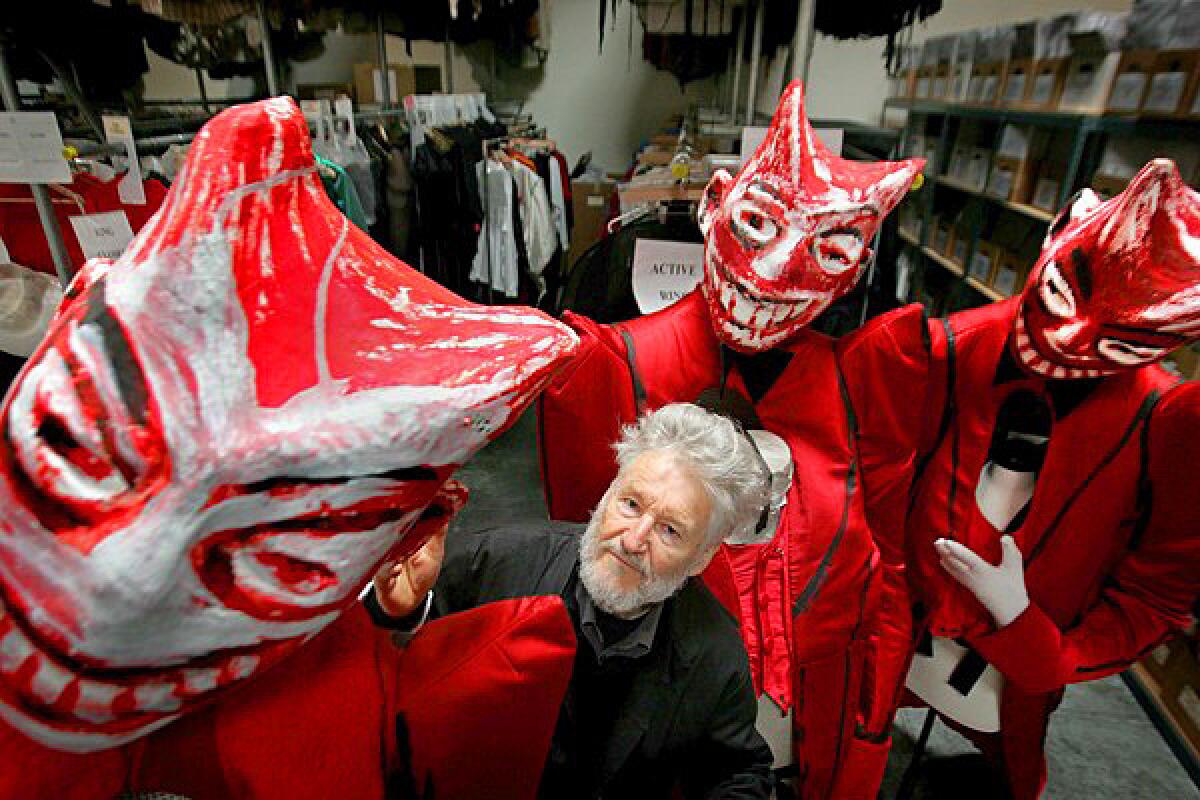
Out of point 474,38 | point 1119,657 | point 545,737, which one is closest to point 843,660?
point 1119,657

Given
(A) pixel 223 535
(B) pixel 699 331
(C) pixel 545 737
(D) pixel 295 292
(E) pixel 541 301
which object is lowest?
(E) pixel 541 301

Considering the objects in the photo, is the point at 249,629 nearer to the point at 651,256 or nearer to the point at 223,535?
the point at 223,535

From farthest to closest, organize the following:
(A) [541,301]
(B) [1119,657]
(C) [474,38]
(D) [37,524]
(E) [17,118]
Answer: (C) [474,38] → (A) [541,301] → (B) [1119,657] → (E) [17,118] → (D) [37,524]

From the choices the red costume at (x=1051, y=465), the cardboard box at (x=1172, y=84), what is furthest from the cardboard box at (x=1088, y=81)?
the red costume at (x=1051, y=465)

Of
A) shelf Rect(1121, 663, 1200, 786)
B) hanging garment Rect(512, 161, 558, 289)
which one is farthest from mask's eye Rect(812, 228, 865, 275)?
hanging garment Rect(512, 161, 558, 289)

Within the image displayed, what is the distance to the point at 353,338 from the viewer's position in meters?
0.39

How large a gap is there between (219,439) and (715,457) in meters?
0.65

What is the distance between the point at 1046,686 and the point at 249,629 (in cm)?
130

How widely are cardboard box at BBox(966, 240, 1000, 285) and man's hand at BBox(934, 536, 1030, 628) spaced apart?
2.37 metres

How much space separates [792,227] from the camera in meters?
0.97

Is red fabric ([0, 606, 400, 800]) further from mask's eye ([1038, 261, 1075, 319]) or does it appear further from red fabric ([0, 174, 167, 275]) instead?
red fabric ([0, 174, 167, 275])

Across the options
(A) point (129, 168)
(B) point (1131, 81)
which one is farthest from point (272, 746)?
(B) point (1131, 81)

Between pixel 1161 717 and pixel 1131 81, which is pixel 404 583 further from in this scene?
pixel 1131 81

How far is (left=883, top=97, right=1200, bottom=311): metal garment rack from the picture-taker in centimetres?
215
